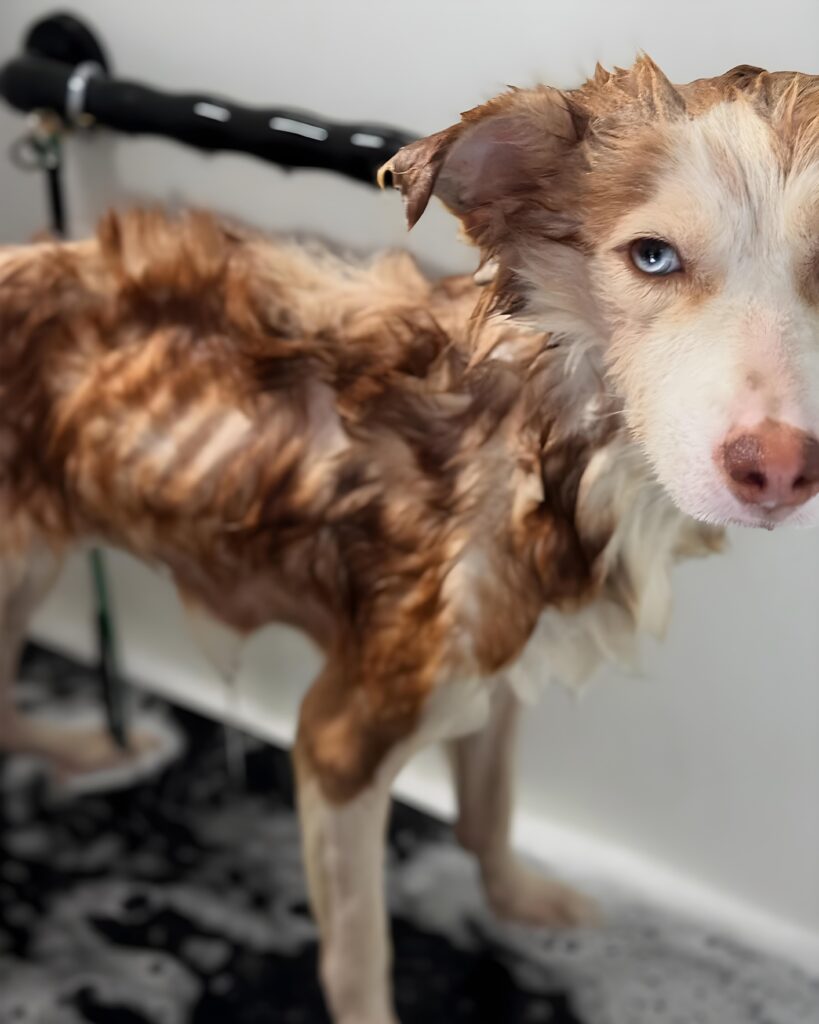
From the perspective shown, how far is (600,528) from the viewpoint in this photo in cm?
42

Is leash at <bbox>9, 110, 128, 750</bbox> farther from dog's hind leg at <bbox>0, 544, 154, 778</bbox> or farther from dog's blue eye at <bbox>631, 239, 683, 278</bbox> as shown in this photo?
dog's blue eye at <bbox>631, 239, 683, 278</bbox>

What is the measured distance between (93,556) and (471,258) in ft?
1.32


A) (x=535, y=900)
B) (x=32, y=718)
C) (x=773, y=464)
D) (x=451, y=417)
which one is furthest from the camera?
(x=32, y=718)

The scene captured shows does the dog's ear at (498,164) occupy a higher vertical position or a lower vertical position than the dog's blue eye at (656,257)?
higher

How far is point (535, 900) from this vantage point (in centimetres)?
61

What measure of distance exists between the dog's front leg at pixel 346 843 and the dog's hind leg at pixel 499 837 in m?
0.09

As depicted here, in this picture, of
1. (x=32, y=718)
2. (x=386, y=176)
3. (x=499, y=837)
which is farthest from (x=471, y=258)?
(x=32, y=718)

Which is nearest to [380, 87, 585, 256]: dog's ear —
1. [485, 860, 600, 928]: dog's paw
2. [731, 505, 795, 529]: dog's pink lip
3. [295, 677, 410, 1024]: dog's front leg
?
[731, 505, 795, 529]: dog's pink lip

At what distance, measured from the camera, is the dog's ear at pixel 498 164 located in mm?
329

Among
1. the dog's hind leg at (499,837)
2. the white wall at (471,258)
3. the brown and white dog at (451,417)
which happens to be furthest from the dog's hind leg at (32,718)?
the dog's hind leg at (499,837)

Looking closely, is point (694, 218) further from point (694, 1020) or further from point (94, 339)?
point (694, 1020)

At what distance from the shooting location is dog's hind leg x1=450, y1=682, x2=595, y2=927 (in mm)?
600

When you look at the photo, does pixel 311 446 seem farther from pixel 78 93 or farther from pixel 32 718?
pixel 32 718

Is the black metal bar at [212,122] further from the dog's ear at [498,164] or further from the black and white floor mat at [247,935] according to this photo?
the black and white floor mat at [247,935]
